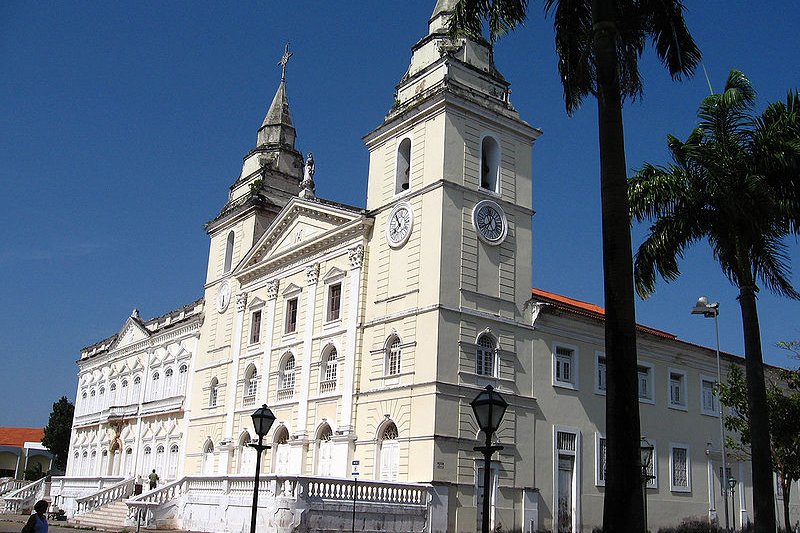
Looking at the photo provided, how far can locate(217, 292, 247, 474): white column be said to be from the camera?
3609 cm

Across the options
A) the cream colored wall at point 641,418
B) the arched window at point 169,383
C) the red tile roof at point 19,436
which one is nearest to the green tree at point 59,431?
the red tile roof at point 19,436

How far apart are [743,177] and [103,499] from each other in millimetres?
28344

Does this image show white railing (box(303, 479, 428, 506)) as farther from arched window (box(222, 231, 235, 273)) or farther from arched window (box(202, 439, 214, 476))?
arched window (box(222, 231, 235, 273))

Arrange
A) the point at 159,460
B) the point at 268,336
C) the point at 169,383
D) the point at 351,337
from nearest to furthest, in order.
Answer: the point at 351,337
the point at 268,336
the point at 159,460
the point at 169,383

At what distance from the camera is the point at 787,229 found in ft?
68.3

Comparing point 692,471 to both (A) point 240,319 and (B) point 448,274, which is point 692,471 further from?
(A) point 240,319

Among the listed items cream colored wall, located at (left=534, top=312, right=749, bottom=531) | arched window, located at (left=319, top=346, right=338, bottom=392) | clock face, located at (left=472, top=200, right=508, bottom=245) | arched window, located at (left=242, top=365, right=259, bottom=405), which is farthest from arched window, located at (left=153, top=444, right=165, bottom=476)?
clock face, located at (left=472, top=200, right=508, bottom=245)

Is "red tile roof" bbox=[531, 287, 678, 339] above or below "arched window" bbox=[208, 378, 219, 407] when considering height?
above

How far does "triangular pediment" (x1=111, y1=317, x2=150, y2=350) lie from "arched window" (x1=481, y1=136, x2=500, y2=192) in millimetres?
27577

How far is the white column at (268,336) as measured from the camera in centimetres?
3503

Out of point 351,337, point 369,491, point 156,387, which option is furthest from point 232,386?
point 369,491

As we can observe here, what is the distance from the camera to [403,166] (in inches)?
1224

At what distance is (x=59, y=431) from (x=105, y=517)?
4282 cm

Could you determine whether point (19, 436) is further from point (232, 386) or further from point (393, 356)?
point (393, 356)
